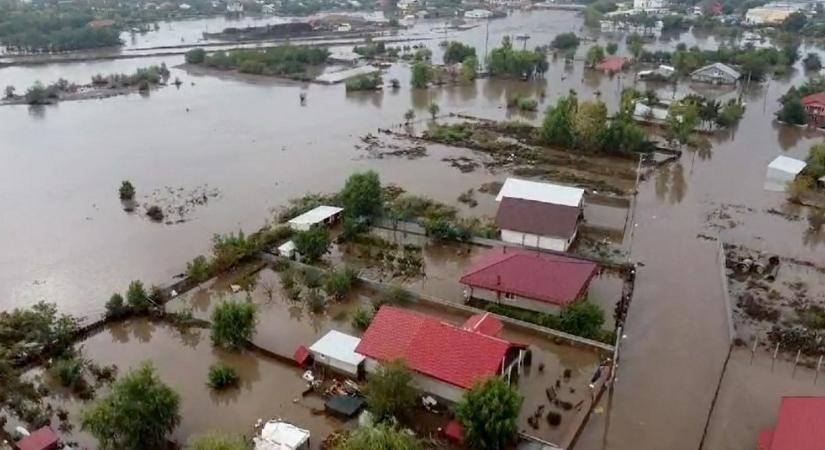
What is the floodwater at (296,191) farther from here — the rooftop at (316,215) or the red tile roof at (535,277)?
the rooftop at (316,215)

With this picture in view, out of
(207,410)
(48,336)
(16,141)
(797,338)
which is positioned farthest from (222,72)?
(797,338)

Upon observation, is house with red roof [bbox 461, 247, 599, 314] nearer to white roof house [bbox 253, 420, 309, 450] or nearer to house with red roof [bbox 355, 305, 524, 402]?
house with red roof [bbox 355, 305, 524, 402]

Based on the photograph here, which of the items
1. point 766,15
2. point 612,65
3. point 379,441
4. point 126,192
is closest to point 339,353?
point 379,441

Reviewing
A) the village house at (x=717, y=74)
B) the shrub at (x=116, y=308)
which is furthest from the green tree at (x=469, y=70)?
the shrub at (x=116, y=308)

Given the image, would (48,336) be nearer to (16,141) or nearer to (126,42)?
(16,141)

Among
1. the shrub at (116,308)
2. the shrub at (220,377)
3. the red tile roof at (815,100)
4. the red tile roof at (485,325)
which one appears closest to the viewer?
the shrub at (220,377)
